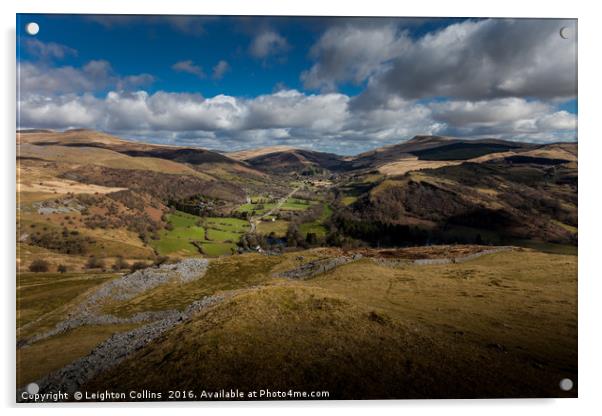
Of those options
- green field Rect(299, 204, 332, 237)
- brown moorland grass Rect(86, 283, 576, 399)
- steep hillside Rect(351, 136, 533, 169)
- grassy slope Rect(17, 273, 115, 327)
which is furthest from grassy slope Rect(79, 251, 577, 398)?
steep hillside Rect(351, 136, 533, 169)

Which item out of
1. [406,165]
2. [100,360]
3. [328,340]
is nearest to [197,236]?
[100,360]

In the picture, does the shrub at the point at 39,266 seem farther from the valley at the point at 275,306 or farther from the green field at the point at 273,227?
the green field at the point at 273,227

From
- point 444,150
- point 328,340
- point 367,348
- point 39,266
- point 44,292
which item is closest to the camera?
point 367,348

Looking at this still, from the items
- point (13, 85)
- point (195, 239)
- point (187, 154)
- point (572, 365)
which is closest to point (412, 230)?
point (195, 239)

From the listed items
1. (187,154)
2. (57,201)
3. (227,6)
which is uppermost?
(187,154)

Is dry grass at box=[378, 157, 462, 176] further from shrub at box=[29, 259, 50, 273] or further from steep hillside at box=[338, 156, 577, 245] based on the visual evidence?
shrub at box=[29, 259, 50, 273]

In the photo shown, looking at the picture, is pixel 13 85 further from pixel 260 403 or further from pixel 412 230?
pixel 412 230

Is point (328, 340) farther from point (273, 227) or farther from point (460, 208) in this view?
point (460, 208)
